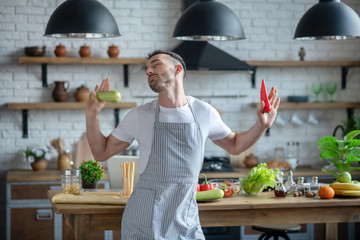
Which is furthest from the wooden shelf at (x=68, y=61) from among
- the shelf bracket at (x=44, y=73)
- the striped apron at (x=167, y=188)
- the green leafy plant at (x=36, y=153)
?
the striped apron at (x=167, y=188)

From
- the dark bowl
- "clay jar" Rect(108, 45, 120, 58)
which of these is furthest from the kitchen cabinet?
"clay jar" Rect(108, 45, 120, 58)

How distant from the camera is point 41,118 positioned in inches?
Answer: 230

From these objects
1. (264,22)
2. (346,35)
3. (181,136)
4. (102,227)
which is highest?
(264,22)

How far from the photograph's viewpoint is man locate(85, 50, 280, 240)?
9.22ft

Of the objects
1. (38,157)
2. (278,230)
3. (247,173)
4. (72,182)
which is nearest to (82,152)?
(38,157)

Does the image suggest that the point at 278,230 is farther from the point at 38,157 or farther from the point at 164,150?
the point at 38,157

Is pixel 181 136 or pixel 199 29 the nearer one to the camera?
pixel 181 136

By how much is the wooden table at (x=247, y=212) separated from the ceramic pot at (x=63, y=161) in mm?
2410

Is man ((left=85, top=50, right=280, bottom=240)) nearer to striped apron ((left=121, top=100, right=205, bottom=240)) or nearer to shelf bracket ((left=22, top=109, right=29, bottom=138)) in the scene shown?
striped apron ((left=121, top=100, right=205, bottom=240))

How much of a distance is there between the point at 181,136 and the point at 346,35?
144 centimetres

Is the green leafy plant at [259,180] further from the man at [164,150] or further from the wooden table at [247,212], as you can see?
the man at [164,150]

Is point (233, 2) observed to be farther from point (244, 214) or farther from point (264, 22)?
point (244, 214)

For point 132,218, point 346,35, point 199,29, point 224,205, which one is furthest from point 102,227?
point 346,35

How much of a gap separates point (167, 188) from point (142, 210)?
0.57 feet
